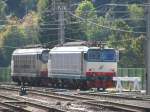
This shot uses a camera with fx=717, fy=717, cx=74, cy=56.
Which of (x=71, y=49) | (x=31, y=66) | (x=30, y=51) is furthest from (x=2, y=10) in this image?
(x=71, y=49)

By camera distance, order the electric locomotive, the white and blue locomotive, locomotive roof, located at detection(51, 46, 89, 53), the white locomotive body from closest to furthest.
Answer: the white locomotive body < the white and blue locomotive < locomotive roof, located at detection(51, 46, 89, 53) < the electric locomotive

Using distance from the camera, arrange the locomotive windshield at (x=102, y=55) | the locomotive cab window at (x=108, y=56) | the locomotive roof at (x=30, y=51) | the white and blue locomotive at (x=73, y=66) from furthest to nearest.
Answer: the locomotive roof at (x=30, y=51), the locomotive cab window at (x=108, y=56), the locomotive windshield at (x=102, y=55), the white and blue locomotive at (x=73, y=66)

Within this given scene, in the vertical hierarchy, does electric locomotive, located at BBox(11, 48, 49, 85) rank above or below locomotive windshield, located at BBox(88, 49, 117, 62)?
below

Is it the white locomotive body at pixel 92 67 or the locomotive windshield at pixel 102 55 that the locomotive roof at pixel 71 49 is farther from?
the locomotive windshield at pixel 102 55

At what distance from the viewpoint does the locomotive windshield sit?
138 feet

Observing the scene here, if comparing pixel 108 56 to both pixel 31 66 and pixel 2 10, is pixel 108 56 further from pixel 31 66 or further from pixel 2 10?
pixel 2 10

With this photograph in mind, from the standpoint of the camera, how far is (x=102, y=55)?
42500 millimetres

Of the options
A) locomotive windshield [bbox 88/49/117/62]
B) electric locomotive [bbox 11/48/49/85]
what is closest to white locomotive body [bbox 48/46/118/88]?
locomotive windshield [bbox 88/49/117/62]

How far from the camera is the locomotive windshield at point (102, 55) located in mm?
42125

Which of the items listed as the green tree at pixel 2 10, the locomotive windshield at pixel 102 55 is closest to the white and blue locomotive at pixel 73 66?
the locomotive windshield at pixel 102 55

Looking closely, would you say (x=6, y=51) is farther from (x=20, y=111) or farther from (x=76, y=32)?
(x=20, y=111)

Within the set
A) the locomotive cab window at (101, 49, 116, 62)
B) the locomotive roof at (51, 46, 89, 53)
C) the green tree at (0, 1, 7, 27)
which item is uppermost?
the green tree at (0, 1, 7, 27)

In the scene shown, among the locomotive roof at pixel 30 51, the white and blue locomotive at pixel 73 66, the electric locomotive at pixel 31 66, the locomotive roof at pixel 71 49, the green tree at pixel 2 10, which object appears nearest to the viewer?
the white and blue locomotive at pixel 73 66

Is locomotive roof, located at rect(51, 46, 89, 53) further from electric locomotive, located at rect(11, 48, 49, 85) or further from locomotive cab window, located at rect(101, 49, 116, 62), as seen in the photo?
electric locomotive, located at rect(11, 48, 49, 85)
